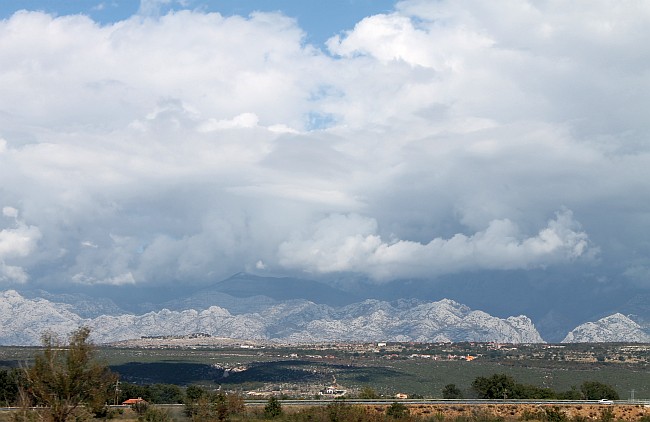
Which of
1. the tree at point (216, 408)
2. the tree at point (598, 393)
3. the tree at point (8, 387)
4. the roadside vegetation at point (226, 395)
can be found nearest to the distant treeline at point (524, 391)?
the tree at point (598, 393)

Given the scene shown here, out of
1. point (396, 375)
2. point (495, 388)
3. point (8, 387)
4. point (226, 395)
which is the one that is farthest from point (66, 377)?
point (396, 375)

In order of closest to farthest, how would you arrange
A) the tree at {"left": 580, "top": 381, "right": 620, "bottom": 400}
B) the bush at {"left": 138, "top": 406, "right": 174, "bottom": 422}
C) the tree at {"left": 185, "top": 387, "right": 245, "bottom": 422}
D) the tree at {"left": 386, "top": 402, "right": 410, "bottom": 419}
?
the bush at {"left": 138, "top": 406, "right": 174, "bottom": 422} → the tree at {"left": 185, "top": 387, "right": 245, "bottom": 422} → the tree at {"left": 386, "top": 402, "right": 410, "bottom": 419} → the tree at {"left": 580, "top": 381, "right": 620, "bottom": 400}

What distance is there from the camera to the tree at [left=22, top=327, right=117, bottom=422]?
137ft

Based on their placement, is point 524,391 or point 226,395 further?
point 524,391

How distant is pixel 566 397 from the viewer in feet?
327

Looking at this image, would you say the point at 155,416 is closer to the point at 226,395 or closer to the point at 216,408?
the point at 216,408

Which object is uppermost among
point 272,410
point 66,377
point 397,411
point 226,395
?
point 66,377

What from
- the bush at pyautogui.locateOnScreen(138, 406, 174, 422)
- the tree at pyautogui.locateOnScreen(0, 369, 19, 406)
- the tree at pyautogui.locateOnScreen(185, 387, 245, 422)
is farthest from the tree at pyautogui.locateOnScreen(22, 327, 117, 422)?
the tree at pyautogui.locateOnScreen(0, 369, 19, 406)

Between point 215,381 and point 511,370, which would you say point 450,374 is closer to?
point 511,370

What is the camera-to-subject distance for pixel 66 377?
41.8m

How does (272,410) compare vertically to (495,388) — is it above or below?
below

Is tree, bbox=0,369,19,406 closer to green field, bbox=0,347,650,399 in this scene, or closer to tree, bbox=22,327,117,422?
green field, bbox=0,347,650,399

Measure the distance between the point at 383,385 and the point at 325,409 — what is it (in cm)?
Answer: 8523

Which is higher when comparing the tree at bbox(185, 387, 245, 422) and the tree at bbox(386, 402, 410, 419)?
the tree at bbox(185, 387, 245, 422)
